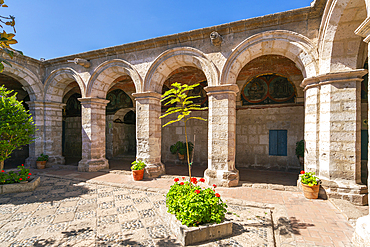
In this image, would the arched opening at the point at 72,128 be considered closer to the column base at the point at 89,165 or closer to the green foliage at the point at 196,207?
the column base at the point at 89,165

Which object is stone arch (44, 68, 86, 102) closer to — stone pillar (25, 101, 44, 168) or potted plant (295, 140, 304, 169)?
stone pillar (25, 101, 44, 168)

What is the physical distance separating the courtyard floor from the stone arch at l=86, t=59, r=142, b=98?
360 centimetres

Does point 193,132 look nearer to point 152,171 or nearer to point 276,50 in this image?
point 152,171

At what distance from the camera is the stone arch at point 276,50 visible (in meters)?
4.90

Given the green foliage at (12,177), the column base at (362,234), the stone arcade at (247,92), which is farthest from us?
the green foliage at (12,177)

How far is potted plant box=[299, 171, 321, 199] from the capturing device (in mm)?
4496

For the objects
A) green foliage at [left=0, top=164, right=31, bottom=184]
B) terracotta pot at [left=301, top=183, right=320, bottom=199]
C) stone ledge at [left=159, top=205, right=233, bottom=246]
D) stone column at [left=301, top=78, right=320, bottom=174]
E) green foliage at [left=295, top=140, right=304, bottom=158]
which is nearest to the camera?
stone ledge at [left=159, top=205, right=233, bottom=246]

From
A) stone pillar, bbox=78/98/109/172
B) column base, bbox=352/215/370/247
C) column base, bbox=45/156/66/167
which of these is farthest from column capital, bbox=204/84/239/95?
column base, bbox=45/156/66/167

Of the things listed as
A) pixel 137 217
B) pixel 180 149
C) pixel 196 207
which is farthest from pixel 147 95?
pixel 196 207

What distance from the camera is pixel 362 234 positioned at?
2623 millimetres

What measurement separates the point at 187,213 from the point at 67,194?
3843mm

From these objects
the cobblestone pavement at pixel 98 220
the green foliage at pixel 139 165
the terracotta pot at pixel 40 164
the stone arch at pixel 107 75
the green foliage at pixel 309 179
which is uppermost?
the stone arch at pixel 107 75

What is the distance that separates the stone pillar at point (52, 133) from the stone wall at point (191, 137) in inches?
189

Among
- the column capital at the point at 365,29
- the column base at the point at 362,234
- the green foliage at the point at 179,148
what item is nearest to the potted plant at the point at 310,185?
the column base at the point at 362,234
